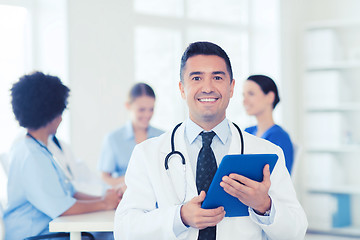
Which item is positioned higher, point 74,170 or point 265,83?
point 265,83

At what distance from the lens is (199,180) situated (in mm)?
1804

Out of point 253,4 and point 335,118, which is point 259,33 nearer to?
point 253,4

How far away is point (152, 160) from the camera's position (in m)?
1.82

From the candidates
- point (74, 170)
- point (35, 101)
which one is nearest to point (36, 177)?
point (35, 101)

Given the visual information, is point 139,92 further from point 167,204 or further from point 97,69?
point 167,204

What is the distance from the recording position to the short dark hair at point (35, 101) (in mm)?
2609

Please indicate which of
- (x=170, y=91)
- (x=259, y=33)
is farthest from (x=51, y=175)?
(x=259, y=33)

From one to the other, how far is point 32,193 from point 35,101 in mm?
488

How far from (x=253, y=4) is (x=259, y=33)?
1.15 ft

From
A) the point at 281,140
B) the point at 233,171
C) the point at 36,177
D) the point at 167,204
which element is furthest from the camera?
the point at 281,140

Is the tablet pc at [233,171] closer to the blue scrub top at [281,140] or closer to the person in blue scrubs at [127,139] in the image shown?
the blue scrub top at [281,140]

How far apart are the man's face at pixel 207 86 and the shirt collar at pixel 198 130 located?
4cm

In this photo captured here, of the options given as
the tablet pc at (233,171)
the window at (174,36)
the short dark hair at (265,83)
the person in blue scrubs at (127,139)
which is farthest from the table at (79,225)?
the window at (174,36)

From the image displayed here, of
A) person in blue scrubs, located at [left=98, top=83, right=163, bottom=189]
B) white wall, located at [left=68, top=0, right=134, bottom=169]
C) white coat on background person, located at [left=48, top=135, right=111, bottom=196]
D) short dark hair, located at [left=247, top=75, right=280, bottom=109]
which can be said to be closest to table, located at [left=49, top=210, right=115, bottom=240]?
white coat on background person, located at [left=48, top=135, right=111, bottom=196]
